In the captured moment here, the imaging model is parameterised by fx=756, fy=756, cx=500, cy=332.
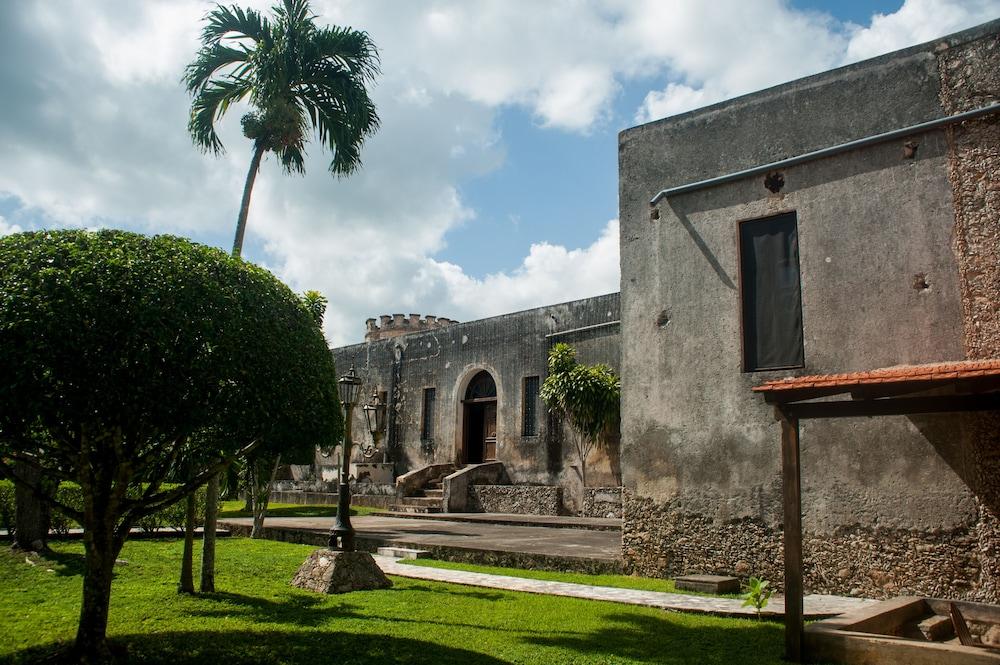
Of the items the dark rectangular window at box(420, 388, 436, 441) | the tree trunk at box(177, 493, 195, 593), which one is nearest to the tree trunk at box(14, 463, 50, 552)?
the tree trunk at box(177, 493, 195, 593)

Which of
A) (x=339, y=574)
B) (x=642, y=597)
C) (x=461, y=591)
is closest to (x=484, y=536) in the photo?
(x=461, y=591)

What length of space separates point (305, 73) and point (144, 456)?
644 centimetres

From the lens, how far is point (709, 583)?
8367 mm

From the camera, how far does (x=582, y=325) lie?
64.7ft

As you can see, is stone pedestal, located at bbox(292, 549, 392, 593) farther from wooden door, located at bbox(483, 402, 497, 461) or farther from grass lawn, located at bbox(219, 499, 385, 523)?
wooden door, located at bbox(483, 402, 497, 461)

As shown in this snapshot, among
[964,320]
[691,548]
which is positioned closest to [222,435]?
[691,548]

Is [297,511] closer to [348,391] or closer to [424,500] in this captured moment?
[424,500]

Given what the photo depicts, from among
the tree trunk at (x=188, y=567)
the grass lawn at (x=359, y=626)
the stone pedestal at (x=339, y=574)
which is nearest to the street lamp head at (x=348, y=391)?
the stone pedestal at (x=339, y=574)

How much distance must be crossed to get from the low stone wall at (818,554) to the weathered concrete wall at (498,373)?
872cm

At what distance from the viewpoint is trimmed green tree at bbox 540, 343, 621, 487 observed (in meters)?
18.1

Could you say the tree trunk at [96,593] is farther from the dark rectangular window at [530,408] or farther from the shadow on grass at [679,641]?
the dark rectangular window at [530,408]

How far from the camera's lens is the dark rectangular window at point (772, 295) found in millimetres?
8883

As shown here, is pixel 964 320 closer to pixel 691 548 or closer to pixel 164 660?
pixel 691 548

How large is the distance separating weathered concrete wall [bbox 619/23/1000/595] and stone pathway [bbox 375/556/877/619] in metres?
0.69
